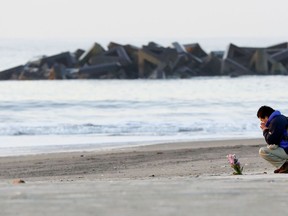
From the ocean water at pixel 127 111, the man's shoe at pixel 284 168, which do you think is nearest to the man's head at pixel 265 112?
the man's shoe at pixel 284 168

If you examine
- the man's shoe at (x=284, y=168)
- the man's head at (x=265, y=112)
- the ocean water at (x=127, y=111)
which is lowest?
the ocean water at (x=127, y=111)

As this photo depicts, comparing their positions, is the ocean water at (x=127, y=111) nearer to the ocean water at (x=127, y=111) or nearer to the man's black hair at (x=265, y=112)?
the ocean water at (x=127, y=111)

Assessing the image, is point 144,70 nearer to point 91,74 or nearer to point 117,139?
point 91,74

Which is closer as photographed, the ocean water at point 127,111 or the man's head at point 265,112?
the man's head at point 265,112

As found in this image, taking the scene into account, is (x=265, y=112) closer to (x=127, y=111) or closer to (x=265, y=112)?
(x=265, y=112)

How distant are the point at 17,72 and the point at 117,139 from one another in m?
25.5

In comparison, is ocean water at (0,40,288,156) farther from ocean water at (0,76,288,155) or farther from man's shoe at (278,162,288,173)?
man's shoe at (278,162,288,173)

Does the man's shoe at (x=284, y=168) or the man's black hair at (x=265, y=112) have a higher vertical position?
the man's black hair at (x=265, y=112)

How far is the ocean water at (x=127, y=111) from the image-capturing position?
17.4 m

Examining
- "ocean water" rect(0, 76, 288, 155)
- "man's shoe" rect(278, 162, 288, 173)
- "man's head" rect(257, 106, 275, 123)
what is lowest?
"ocean water" rect(0, 76, 288, 155)

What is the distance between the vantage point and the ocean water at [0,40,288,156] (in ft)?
57.2

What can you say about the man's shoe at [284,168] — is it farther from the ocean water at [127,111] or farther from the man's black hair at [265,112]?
the ocean water at [127,111]

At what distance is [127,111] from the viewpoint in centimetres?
2394

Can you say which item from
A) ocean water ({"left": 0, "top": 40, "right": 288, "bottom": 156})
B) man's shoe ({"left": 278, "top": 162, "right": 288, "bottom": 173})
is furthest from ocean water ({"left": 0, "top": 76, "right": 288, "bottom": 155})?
man's shoe ({"left": 278, "top": 162, "right": 288, "bottom": 173})
